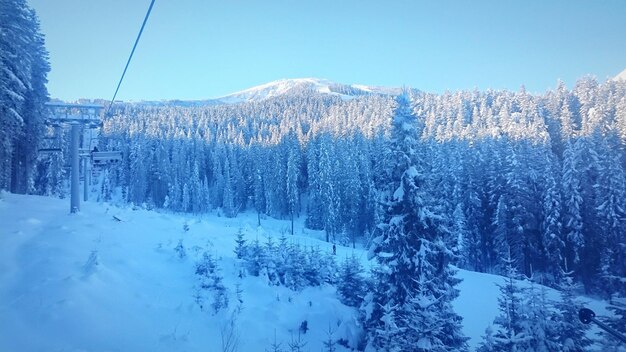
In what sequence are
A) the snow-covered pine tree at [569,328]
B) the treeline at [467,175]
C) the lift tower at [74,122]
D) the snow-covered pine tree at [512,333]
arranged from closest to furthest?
1. the snow-covered pine tree at [512,333]
2. the snow-covered pine tree at [569,328]
3. the lift tower at [74,122]
4. the treeline at [467,175]

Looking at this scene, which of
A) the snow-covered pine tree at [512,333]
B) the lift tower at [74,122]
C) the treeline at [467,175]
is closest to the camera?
the snow-covered pine tree at [512,333]

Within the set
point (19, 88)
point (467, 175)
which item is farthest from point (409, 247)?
point (467, 175)

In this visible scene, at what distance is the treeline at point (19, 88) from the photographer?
16031 millimetres

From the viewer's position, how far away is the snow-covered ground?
909 centimetres

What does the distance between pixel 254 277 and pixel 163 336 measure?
677 cm

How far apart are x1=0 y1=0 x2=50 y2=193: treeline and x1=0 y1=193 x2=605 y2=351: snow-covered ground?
5173mm

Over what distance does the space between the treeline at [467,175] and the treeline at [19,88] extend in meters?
5.50

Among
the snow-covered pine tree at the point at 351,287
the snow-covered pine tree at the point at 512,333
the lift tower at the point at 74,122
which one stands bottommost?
the snow-covered pine tree at the point at 351,287

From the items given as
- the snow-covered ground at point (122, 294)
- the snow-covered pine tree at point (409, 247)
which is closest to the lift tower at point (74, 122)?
the snow-covered ground at point (122, 294)

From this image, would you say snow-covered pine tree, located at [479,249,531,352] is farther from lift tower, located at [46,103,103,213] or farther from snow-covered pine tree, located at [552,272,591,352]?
lift tower, located at [46,103,103,213]

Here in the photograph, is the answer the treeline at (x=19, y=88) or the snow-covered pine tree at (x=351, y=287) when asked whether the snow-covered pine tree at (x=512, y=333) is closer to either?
the snow-covered pine tree at (x=351, y=287)

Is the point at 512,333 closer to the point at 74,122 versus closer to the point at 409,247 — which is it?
the point at 409,247

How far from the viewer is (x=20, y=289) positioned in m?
9.79

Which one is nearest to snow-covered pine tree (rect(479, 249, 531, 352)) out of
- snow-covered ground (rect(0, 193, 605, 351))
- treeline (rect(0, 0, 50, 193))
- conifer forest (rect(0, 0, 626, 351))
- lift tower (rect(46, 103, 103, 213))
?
conifer forest (rect(0, 0, 626, 351))
